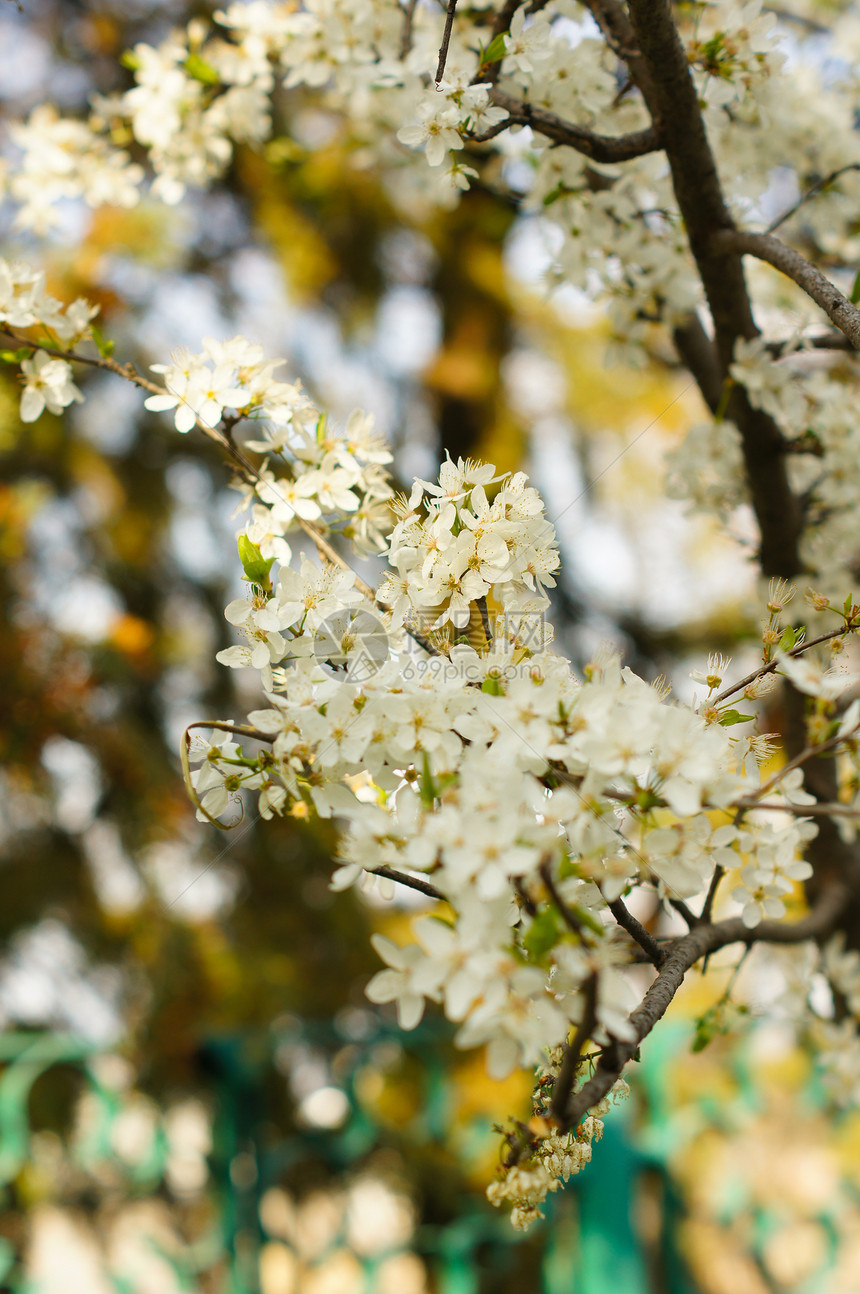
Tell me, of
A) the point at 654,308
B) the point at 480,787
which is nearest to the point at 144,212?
the point at 654,308

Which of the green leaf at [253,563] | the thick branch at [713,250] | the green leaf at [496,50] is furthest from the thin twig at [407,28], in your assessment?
the green leaf at [253,563]

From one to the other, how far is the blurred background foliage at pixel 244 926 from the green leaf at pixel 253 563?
0.89m

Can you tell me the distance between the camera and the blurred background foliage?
1.86 m

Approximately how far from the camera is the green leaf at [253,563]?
81 cm

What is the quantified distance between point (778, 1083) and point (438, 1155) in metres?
1.10

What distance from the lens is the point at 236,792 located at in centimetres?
79

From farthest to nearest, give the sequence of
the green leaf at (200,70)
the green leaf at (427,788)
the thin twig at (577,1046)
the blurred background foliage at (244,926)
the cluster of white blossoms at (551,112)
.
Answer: the blurred background foliage at (244,926) < the green leaf at (200,70) < the cluster of white blossoms at (551,112) < the green leaf at (427,788) < the thin twig at (577,1046)

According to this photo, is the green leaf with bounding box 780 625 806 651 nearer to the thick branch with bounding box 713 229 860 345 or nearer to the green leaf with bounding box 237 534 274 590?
the thick branch with bounding box 713 229 860 345

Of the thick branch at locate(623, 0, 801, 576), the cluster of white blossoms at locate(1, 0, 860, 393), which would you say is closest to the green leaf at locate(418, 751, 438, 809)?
the cluster of white blossoms at locate(1, 0, 860, 393)

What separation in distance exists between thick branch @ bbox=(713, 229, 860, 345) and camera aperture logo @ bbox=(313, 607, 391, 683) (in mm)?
513

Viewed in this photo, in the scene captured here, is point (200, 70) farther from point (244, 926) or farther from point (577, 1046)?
point (244, 926)

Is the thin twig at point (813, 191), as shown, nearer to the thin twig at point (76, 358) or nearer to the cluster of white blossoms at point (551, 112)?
→ the cluster of white blossoms at point (551, 112)

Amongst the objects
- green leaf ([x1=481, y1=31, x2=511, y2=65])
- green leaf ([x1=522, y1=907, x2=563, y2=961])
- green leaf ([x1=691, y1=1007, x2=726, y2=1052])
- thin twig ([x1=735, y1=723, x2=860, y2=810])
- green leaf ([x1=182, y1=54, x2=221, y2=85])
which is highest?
green leaf ([x1=481, y1=31, x2=511, y2=65])

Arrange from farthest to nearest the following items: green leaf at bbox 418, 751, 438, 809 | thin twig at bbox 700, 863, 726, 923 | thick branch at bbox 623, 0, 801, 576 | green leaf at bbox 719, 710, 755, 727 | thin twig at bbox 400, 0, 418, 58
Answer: thin twig at bbox 400, 0, 418, 58 → thick branch at bbox 623, 0, 801, 576 → thin twig at bbox 700, 863, 726, 923 → green leaf at bbox 719, 710, 755, 727 → green leaf at bbox 418, 751, 438, 809
